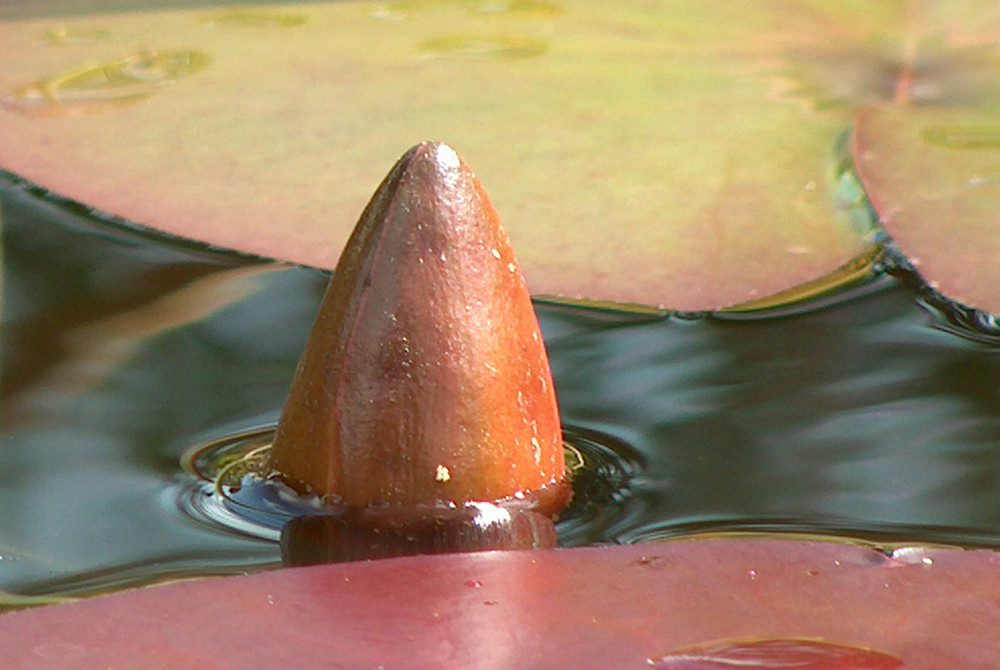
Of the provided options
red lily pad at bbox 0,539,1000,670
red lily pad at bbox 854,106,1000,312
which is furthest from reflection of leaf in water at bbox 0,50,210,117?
red lily pad at bbox 0,539,1000,670

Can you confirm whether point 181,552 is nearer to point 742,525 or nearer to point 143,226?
point 742,525

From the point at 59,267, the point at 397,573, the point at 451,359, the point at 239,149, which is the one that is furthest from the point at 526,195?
the point at 397,573

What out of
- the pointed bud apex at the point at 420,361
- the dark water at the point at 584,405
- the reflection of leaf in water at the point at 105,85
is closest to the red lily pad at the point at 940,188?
the dark water at the point at 584,405

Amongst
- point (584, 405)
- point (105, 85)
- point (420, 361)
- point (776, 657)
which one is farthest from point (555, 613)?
point (105, 85)

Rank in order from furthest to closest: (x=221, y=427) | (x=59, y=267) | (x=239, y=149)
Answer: (x=239, y=149) < (x=59, y=267) < (x=221, y=427)

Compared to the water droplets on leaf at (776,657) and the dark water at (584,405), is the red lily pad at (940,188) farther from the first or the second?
the water droplets on leaf at (776,657)

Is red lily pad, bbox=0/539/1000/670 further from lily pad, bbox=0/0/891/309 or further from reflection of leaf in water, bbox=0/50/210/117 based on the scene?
reflection of leaf in water, bbox=0/50/210/117
